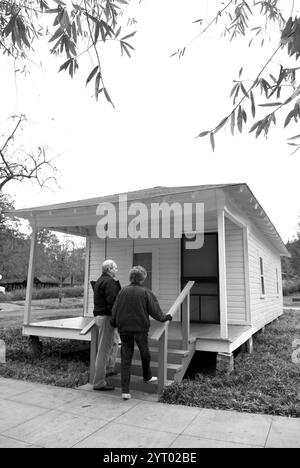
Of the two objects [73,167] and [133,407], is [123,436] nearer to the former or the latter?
[133,407]

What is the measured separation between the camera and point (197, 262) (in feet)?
27.8

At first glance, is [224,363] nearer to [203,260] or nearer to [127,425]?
[127,425]

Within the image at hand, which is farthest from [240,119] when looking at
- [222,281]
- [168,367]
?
[222,281]

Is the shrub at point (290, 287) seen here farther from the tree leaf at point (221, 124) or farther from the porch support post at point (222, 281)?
the tree leaf at point (221, 124)

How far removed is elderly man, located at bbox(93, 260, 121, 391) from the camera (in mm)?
5109

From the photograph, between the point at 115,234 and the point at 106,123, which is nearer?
the point at 106,123

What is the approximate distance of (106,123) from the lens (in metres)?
3.02

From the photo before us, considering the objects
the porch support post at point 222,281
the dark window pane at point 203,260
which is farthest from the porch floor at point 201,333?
the dark window pane at point 203,260

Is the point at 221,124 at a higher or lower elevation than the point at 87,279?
higher

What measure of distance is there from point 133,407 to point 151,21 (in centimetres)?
411

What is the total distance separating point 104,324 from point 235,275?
3.83 metres

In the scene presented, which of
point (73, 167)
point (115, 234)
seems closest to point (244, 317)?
point (115, 234)

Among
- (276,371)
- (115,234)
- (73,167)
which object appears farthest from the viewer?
(73,167)

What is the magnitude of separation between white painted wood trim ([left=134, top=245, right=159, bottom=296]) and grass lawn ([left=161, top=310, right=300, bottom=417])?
2714mm
